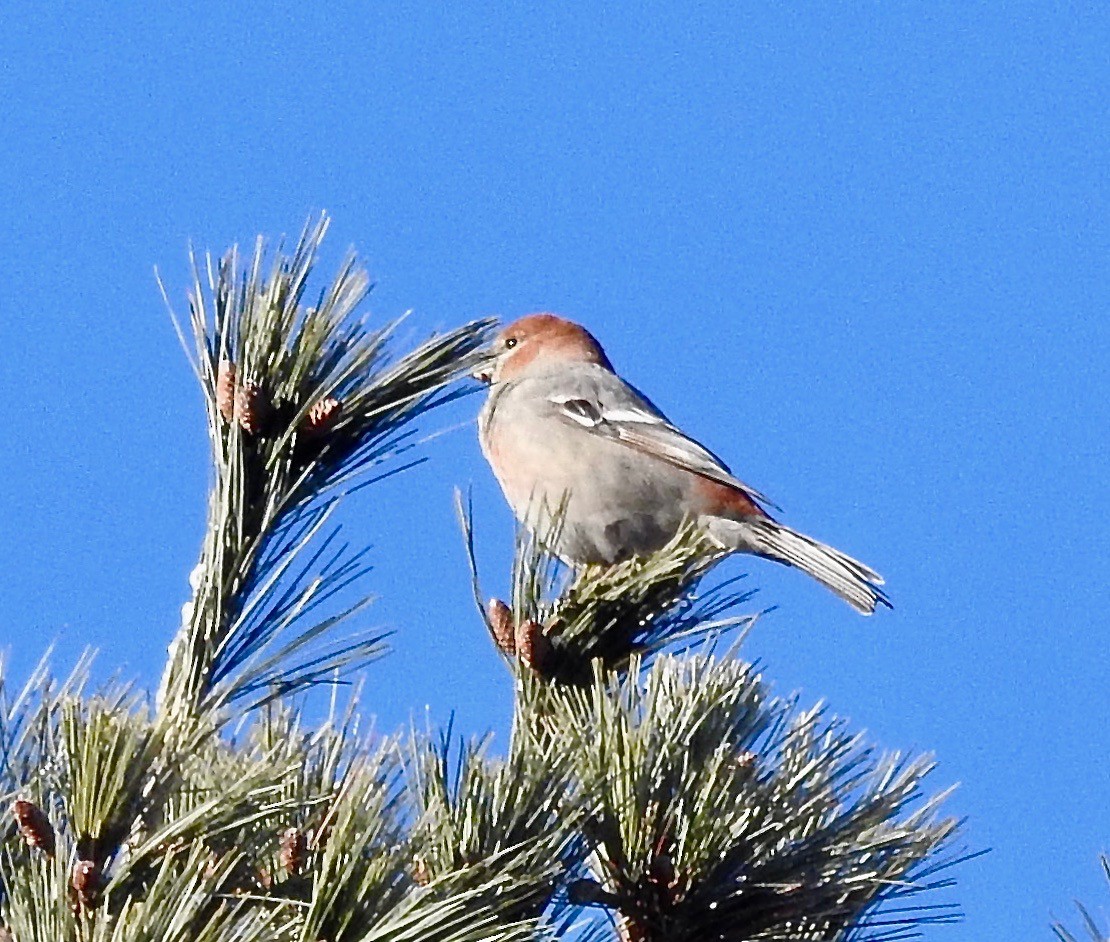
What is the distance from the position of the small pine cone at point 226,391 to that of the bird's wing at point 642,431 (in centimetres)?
283

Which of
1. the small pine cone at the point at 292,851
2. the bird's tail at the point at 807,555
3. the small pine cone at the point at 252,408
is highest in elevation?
the bird's tail at the point at 807,555

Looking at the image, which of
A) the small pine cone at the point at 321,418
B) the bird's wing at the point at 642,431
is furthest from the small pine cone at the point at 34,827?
the bird's wing at the point at 642,431

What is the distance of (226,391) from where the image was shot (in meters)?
2.05

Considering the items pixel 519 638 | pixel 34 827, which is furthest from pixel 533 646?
pixel 34 827

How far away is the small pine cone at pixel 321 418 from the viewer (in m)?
2.06

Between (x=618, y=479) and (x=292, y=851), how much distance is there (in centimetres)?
313

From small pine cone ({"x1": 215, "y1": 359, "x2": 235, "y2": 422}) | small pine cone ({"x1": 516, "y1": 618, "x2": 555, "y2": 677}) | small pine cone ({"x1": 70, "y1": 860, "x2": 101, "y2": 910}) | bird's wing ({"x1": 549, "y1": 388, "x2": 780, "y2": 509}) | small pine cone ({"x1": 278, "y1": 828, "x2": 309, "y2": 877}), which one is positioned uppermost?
bird's wing ({"x1": 549, "y1": 388, "x2": 780, "y2": 509})

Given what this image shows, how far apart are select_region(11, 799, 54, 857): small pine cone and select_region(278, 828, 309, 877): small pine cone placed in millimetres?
271

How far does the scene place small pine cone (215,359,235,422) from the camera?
6.70 ft

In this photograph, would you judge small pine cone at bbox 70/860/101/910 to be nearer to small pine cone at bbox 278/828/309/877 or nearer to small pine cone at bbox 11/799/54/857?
small pine cone at bbox 11/799/54/857

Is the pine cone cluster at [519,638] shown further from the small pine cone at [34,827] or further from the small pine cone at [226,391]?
the small pine cone at [34,827]

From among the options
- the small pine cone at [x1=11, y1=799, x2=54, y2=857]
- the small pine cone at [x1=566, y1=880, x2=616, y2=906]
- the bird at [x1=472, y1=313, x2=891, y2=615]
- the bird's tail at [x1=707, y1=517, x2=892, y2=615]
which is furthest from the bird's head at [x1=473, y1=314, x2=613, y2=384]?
the small pine cone at [x1=11, y1=799, x2=54, y2=857]

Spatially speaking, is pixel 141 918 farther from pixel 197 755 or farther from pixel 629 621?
pixel 629 621

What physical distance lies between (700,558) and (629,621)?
200mm
